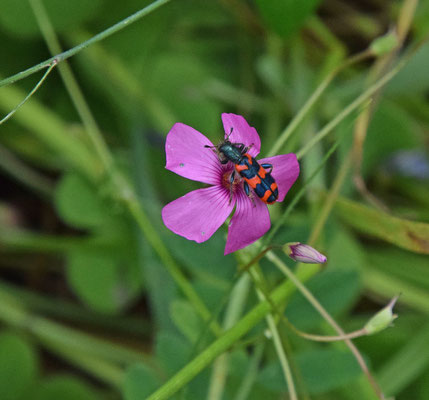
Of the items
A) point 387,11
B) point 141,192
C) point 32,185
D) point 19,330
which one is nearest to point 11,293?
point 19,330

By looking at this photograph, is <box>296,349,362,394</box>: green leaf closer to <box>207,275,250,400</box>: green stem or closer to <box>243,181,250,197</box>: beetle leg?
<box>207,275,250,400</box>: green stem

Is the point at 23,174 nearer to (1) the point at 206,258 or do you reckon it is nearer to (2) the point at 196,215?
(1) the point at 206,258

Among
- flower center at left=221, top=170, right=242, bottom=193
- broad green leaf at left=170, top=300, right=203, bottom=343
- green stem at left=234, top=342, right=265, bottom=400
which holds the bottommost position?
green stem at left=234, top=342, right=265, bottom=400

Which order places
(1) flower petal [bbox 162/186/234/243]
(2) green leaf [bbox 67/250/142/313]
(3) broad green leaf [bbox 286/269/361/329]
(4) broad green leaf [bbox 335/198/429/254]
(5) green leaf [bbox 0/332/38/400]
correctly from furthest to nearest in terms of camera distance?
(2) green leaf [bbox 67/250/142/313]
(5) green leaf [bbox 0/332/38/400]
(3) broad green leaf [bbox 286/269/361/329]
(4) broad green leaf [bbox 335/198/429/254]
(1) flower petal [bbox 162/186/234/243]

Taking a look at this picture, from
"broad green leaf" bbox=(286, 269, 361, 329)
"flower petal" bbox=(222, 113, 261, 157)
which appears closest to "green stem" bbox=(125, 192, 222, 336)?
"broad green leaf" bbox=(286, 269, 361, 329)

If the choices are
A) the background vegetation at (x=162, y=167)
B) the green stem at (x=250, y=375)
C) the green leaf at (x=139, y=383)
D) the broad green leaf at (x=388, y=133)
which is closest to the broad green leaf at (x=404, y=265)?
the background vegetation at (x=162, y=167)

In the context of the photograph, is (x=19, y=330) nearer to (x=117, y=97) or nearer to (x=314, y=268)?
(x=117, y=97)

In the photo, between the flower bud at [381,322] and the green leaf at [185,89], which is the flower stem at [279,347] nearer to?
the flower bud at [381,322]
